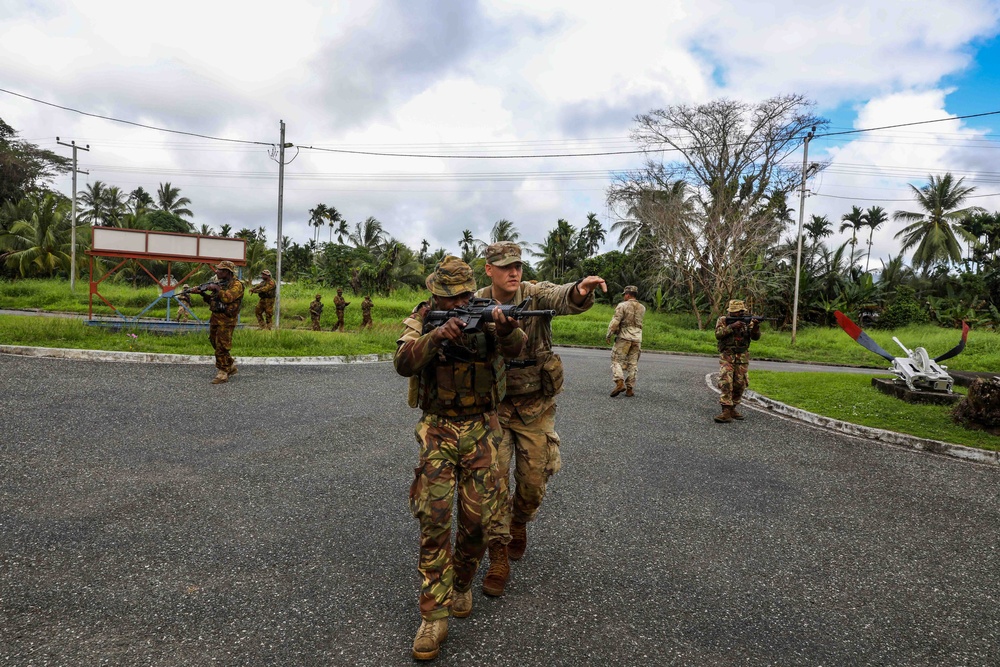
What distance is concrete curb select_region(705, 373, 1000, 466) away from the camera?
19.4ft

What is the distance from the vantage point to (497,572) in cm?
294

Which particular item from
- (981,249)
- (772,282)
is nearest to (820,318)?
(772,282)

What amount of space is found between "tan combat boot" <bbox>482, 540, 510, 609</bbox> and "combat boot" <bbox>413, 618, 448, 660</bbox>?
46cm

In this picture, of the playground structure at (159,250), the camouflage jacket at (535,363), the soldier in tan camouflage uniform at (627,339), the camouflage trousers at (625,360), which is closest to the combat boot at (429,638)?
the camouflage jacket at (535,363)

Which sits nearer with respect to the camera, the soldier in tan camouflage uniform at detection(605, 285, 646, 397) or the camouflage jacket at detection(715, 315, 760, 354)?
the camouflage jacket at detection(715, 315, 760, 354)

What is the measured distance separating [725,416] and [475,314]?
566cm

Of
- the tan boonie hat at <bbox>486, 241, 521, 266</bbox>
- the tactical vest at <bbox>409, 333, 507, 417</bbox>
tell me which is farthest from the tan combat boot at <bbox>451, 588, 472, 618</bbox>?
the tan boonie hat at <bbox>486, 241, 521, 266</bbox>

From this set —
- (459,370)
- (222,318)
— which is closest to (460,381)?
(459,370)

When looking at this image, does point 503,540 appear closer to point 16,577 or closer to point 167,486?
point 16,577

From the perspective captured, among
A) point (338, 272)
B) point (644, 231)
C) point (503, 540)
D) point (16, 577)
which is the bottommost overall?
point (16, 577)

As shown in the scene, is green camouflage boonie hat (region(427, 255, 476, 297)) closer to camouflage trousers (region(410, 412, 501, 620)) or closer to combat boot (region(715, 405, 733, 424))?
camouflage trousers (region(410, 412, 501, 620))

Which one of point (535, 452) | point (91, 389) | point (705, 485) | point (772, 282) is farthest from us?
point (772, 282)

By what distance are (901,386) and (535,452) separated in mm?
8412

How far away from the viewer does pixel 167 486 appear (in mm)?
4203
